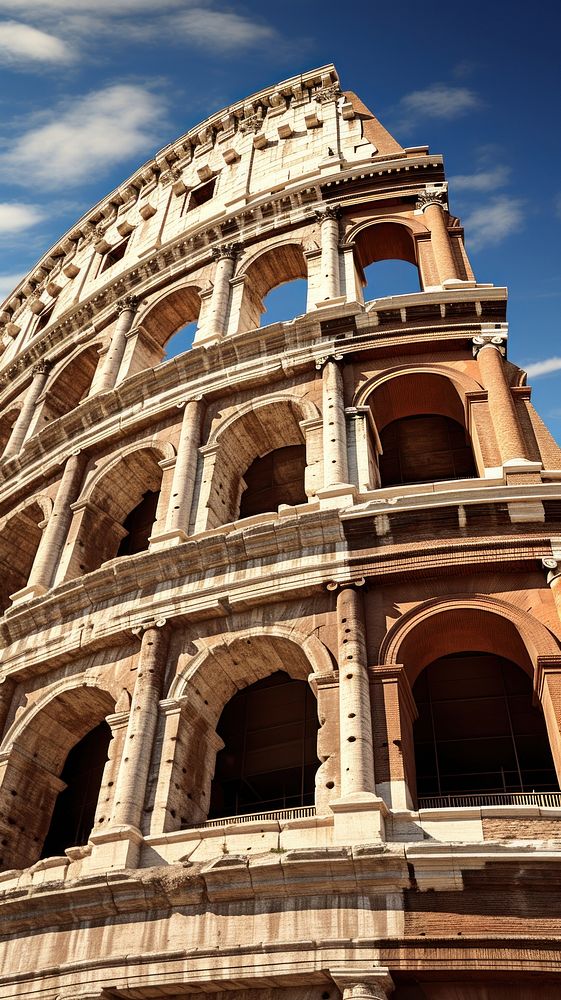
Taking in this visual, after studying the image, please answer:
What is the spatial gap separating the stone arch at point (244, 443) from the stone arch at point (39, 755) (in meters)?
3.31

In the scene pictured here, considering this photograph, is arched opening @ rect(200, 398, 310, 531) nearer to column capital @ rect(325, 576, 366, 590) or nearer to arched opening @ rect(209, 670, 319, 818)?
arched opening @ rect(209, 670, 319, 818)

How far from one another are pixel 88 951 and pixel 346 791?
3177 millimetres

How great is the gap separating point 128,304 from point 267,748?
11145 millimetres

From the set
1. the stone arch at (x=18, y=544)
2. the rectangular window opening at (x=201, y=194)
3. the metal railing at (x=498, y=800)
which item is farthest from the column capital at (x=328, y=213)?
the metal railing at (x=498, y=800)

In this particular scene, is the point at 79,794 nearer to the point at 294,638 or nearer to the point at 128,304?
the point at 294,638

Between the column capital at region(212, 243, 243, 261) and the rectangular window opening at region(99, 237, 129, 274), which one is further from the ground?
the rectangular window opening at region(99, 237, 129, 274)

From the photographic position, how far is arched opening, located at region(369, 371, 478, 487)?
46.1ft

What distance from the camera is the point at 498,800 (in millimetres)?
9953

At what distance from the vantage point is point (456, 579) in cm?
1093

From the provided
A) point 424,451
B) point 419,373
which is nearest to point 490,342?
point 419,373

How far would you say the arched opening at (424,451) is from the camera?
14.1m

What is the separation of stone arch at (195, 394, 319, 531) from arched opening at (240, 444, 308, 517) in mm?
41

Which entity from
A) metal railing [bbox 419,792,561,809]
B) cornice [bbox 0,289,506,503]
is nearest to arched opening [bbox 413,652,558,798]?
metal railing [bbox 419,792,561,809]

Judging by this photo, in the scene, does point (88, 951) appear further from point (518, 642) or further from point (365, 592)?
point (518, 642)
